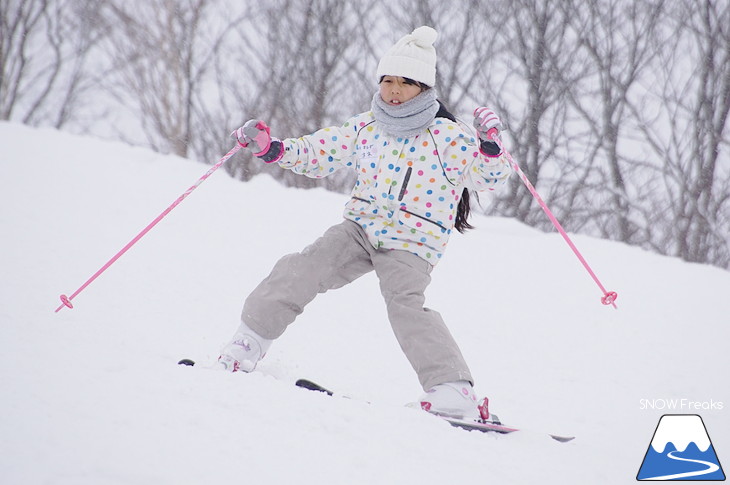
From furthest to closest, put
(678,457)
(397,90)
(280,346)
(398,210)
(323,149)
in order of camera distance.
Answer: (280,346)
(323,149)
(397,90)
(398,210)
(678,457)

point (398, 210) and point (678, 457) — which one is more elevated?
point (398, 210)

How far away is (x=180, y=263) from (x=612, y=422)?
11.9 feet

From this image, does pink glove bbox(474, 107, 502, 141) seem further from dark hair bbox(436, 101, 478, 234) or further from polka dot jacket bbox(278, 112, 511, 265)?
dark hair bbox(436, 101, 478, 234)

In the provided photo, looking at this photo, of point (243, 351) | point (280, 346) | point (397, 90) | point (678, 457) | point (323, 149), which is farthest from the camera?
point (280, 346)

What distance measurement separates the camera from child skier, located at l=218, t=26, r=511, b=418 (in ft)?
8.54

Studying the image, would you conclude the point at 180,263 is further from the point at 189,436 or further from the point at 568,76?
the point at 568,76

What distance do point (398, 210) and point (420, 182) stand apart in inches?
6.2

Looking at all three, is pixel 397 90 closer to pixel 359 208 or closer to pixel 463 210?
pixel 359 208

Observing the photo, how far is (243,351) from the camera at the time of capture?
2.61 meters

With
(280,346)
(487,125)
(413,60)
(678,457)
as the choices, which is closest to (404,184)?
(487,125)

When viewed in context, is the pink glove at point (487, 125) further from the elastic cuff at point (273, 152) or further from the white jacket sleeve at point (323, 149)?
the elastic cuff at point (273, 152)

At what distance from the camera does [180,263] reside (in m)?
5.38

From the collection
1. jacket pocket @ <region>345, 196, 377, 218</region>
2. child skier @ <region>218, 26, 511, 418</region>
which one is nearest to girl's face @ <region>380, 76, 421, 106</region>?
child skier @ <region>218, 26, 511, 418</region>

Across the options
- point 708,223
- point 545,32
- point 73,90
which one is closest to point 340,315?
point 708,223
